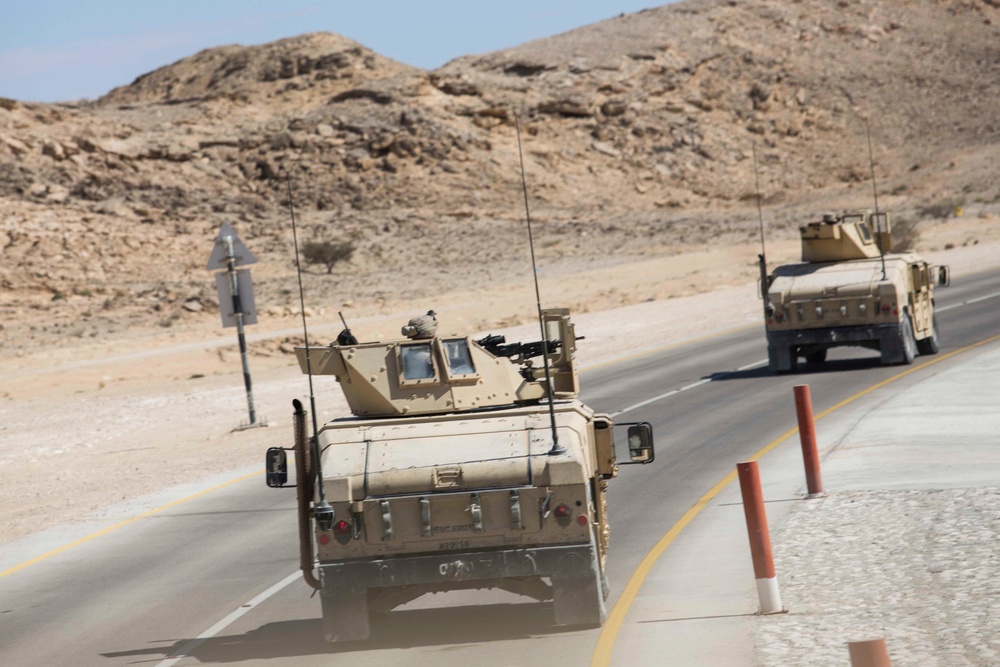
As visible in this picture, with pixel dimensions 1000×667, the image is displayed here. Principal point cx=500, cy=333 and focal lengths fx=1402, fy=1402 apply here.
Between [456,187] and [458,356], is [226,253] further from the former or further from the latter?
[456,187]

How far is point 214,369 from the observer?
41.7m

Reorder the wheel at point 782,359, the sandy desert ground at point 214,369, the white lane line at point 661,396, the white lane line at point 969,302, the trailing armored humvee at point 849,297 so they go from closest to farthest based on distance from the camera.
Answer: the sandy desert ground at point 214,369, the white lane line at point 661,396, the trailing armored humvee at point 849,297, the wheel at point 782,359, the white lane line at point 969,302

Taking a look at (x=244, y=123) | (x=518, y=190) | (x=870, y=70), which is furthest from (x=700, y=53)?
(x=244, y=123)

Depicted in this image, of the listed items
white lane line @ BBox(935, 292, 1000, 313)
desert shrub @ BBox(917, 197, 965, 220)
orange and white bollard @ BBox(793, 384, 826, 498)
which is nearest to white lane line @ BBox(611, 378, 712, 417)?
orange and white bollard @ BBox(793, 384, 826, 498)

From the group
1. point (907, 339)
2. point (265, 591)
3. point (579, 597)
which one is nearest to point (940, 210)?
point (907, 339)

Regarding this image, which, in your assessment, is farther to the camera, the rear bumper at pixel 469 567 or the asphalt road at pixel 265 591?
the asphalt road at pixel 265 591

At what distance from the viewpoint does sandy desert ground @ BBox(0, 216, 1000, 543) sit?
21953mm

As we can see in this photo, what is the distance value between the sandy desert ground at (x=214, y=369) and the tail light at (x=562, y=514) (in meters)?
9.59

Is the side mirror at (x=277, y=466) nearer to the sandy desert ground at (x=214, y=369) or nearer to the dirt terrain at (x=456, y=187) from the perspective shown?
the sandy desert ground at (x=214, y=369)

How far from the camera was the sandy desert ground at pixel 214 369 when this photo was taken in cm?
2195

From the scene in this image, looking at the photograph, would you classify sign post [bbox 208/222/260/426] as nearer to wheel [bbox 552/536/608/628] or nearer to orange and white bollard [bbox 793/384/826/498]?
orange and white bollard [bbox 793/384/826/498]

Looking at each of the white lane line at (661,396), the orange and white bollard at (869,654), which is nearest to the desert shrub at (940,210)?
the white lane line at (661,396)

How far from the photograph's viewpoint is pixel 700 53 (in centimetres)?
9994

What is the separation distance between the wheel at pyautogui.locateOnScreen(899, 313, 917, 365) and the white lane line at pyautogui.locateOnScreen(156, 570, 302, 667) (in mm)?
15308
